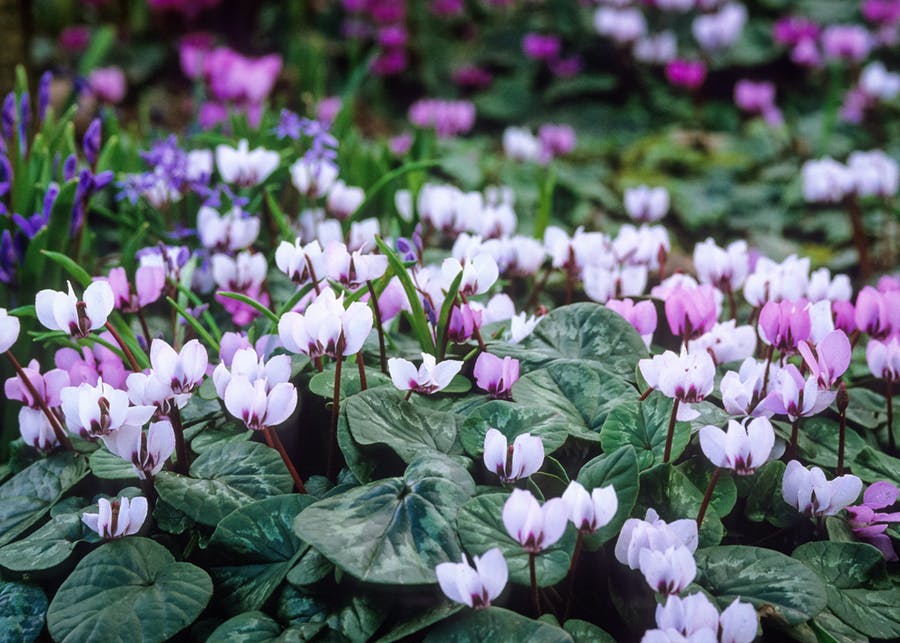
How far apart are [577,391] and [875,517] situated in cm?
47

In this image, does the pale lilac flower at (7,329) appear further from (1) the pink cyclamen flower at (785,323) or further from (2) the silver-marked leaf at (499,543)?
(1) the pink cyclamen flower at (785,323)

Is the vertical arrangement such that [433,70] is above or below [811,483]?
below

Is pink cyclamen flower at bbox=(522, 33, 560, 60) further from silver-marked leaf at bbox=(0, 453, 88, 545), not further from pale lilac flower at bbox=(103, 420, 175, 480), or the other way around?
pale lilac flower at bbox=(103, 420, 175, 480)

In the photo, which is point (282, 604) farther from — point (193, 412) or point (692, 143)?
point (692, 143)

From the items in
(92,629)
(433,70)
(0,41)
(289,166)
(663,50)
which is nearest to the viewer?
(92,629)

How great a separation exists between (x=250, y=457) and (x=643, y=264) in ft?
3.44

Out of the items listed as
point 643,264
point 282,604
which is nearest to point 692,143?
point 643,264

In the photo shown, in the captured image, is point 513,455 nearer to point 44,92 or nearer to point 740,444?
point 740,444

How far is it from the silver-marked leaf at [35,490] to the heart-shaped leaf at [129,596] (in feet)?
0.73

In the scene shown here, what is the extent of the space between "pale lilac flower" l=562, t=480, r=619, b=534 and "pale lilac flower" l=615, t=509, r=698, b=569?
0.19 ft

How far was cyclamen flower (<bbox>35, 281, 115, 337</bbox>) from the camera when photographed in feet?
4.15

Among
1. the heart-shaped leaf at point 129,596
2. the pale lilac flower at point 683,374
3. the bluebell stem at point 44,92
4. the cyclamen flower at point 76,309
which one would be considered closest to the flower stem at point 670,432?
the pale lilac flower at point 683,374

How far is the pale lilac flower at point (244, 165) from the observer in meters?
2.07

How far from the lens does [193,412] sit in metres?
1.48
